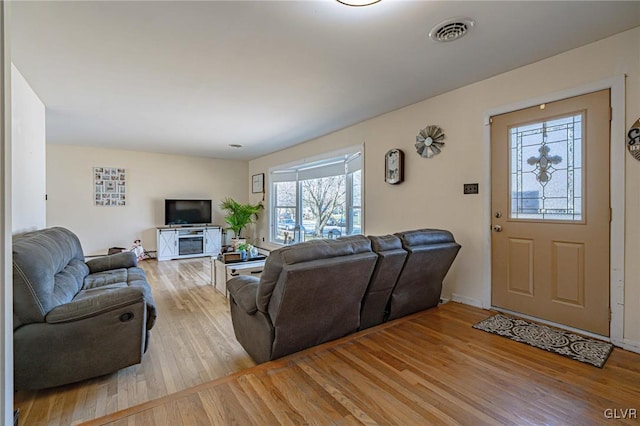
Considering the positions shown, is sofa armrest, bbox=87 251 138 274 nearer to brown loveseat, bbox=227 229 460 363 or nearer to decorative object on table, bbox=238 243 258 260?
decorative object on table, bbox=238 243 258 260

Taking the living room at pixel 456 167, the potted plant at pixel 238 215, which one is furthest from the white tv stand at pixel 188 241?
the living room at pixel 456 167

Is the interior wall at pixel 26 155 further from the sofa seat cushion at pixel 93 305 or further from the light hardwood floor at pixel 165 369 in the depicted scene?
the light hardwood floor at pixel 165 369

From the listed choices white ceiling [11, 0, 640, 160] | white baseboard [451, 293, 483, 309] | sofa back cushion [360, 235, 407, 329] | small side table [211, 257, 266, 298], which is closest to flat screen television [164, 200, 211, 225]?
small side table [211, 257, 266, 298]

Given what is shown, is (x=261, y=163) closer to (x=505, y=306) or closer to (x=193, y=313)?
(x=193, y=313)

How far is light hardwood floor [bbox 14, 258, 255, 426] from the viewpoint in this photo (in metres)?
1.73

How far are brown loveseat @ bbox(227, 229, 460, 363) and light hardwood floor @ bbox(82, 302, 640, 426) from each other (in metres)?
0.16

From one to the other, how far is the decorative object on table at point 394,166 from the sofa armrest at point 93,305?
119 inches

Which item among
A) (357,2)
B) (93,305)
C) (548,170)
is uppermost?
(357,2)

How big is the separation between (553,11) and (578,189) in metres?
1.36

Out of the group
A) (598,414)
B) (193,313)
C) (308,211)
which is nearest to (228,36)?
(193,313)

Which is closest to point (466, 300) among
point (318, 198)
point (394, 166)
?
point (394, 166)

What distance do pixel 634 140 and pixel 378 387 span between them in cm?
249

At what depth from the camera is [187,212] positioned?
712 centimetres

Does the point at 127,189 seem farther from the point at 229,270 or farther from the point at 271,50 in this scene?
the point at 271,50
